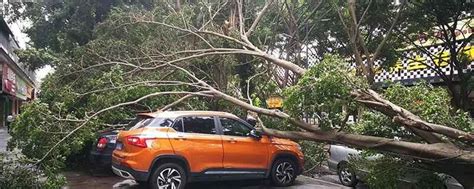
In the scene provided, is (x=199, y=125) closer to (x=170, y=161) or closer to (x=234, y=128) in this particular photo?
(x=234, y=128)

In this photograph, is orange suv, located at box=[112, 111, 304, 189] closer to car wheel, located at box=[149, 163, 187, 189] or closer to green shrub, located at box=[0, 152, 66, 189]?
car wheel, located at box=[149, 163, 187, 189]

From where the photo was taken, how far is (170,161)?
308 inches

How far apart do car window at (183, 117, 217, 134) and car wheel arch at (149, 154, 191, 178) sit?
554 millimetres

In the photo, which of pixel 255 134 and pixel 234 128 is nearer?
pixel 234 128

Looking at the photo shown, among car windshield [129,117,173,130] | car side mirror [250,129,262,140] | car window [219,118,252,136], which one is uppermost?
car windshield [129,117,173,130]

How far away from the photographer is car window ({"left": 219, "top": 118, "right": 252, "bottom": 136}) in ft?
28.1

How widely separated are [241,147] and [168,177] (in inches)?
62.5

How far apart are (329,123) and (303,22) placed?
26.4 feet

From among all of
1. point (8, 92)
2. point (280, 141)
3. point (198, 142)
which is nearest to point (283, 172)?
point (280, 141)

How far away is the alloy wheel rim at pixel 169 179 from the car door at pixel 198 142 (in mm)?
316

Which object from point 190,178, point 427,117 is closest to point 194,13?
point 190,178

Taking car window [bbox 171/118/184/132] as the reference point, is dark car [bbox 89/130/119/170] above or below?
below

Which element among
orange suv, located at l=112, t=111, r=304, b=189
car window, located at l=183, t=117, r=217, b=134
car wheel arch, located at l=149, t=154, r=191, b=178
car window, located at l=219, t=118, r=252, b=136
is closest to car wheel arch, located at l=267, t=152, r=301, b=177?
orange suv, located at l=112, t=111, r=304, b=189

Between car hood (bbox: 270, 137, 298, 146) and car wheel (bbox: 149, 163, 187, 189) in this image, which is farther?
car hood (bbox: 270, 137, 298, 146)
